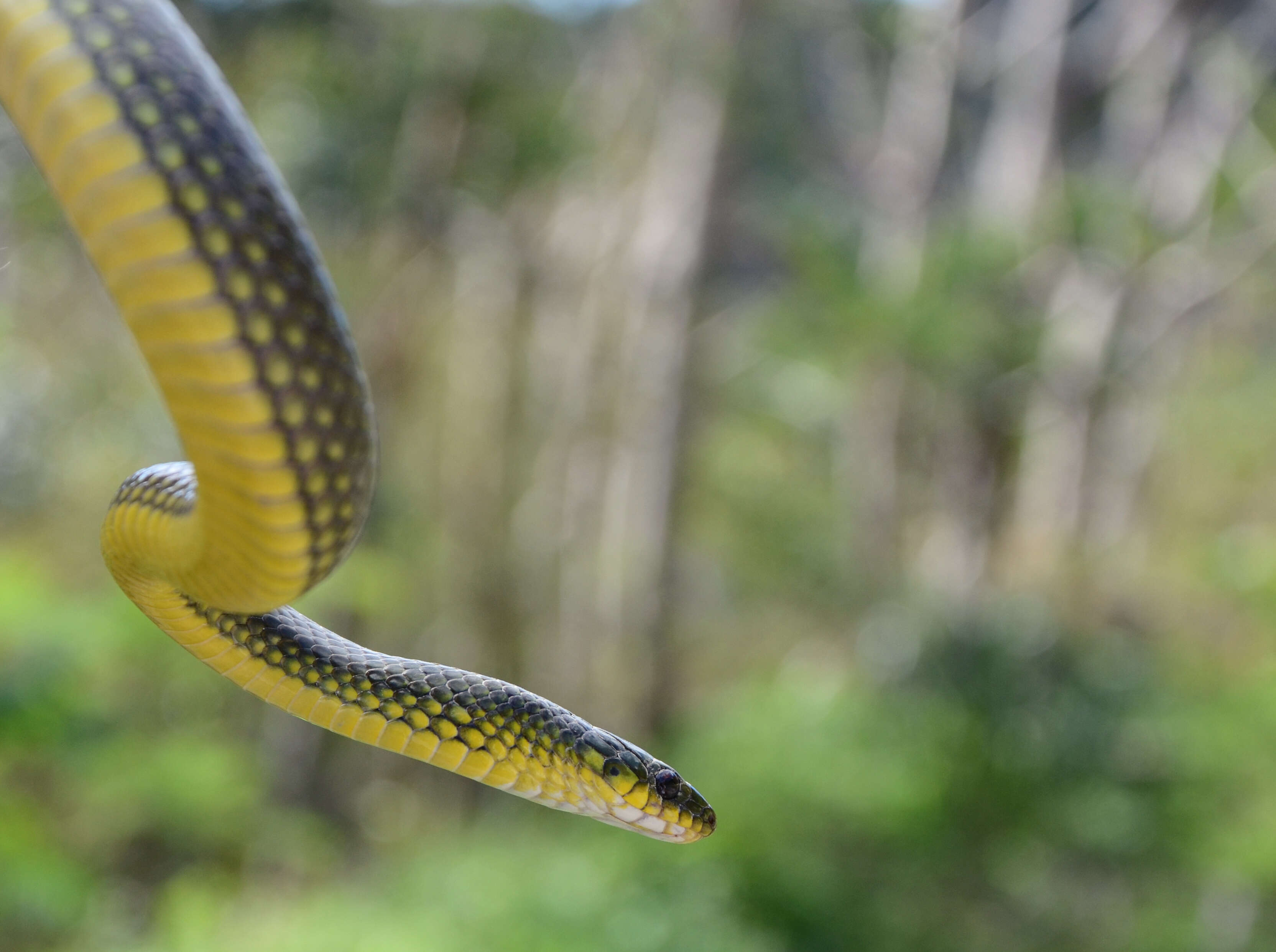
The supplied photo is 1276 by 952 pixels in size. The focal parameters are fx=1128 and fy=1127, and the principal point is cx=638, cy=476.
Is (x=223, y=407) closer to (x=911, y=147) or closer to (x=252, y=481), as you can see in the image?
(x=252, y=481)

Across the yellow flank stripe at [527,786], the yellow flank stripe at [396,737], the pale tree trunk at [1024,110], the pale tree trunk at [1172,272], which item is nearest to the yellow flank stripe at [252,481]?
the yellow flank stripe at [396,737]

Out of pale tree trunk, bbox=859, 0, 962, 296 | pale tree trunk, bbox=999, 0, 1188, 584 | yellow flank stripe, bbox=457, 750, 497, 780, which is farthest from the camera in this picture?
pale tree trunk, bbox=999, 0, 1188, 584

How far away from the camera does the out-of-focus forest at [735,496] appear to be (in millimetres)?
4367

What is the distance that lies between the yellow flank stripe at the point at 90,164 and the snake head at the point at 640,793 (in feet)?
2.26

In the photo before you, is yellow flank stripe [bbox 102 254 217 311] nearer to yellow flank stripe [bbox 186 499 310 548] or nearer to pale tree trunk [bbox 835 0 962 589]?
yellow flank stripe [bbox 186 499 310 548]

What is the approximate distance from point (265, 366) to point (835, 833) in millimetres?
4846

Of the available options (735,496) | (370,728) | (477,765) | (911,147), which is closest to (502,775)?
(477,765)

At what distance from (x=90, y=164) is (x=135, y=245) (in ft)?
0.13

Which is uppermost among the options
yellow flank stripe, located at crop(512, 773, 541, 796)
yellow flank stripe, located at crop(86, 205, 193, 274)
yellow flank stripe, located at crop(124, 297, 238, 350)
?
yellow flank stripe, located at crop(86, 205, 193, 274)

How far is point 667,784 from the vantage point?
3.91 feet

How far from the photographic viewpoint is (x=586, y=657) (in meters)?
7.35

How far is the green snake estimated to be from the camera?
0.54m

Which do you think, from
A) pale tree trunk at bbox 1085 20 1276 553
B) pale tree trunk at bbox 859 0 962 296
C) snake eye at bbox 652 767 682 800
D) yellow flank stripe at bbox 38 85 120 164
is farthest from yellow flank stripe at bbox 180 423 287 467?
pale tree trunk at bbox 1085 20 1276 553

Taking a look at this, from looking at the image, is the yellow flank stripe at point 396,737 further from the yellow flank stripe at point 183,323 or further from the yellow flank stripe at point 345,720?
the yellow flank stripe at point 183,323
